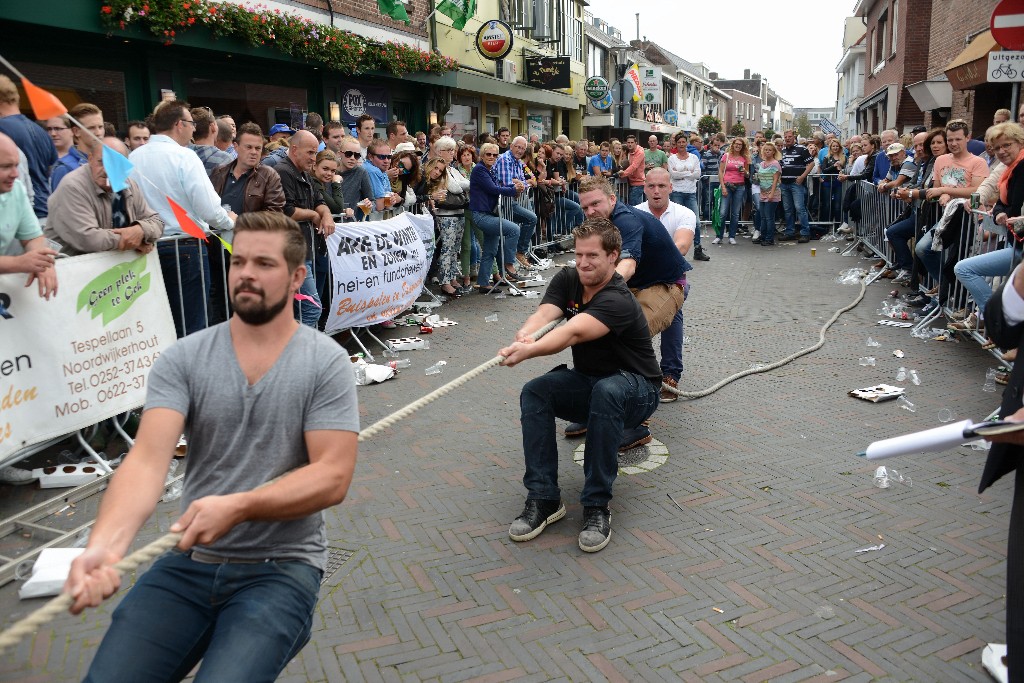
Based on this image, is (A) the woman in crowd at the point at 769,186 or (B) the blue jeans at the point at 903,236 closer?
(B) the blue jeans at the point at 903,236

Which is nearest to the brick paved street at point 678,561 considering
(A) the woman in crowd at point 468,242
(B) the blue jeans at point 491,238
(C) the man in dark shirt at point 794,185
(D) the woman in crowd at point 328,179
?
(D) the woman in crowd at point 328,179

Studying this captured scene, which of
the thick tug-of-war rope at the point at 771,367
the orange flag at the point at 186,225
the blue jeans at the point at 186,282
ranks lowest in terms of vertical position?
the thick tug-of-war rope at the point at 771,367

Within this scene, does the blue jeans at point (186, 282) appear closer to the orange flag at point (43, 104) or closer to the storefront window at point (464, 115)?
the orange flag at point (43, 104)

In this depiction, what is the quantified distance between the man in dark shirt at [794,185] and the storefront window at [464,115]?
877 centimetres

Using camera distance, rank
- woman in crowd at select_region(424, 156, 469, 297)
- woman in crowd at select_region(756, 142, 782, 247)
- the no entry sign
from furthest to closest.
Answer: woman in crowd at select_region(756, 142, 782, 247) → woman in crowd at select_region(424, 156, 469, 297) → the no entry sign

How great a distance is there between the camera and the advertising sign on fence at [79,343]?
14.9 feet

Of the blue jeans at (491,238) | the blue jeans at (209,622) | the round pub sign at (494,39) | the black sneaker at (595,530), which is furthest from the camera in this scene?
the round pub sign at (494,39)

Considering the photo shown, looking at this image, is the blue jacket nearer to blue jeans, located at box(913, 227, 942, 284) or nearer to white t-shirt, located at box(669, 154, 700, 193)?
blue jeans, located at box(913, 227, 942, 284)

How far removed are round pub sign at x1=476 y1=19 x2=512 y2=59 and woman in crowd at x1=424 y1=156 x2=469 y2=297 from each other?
37.9 ft

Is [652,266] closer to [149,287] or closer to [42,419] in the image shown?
[149,287]

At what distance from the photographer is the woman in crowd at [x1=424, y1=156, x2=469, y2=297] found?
10.8m

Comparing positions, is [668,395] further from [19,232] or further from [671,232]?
[19,232]

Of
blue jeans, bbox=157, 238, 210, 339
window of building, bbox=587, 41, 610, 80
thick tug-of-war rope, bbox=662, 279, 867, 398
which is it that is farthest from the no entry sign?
window of building, bbox=587, 41, 610, 80

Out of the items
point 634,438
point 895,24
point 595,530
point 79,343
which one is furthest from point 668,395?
point 895,24
